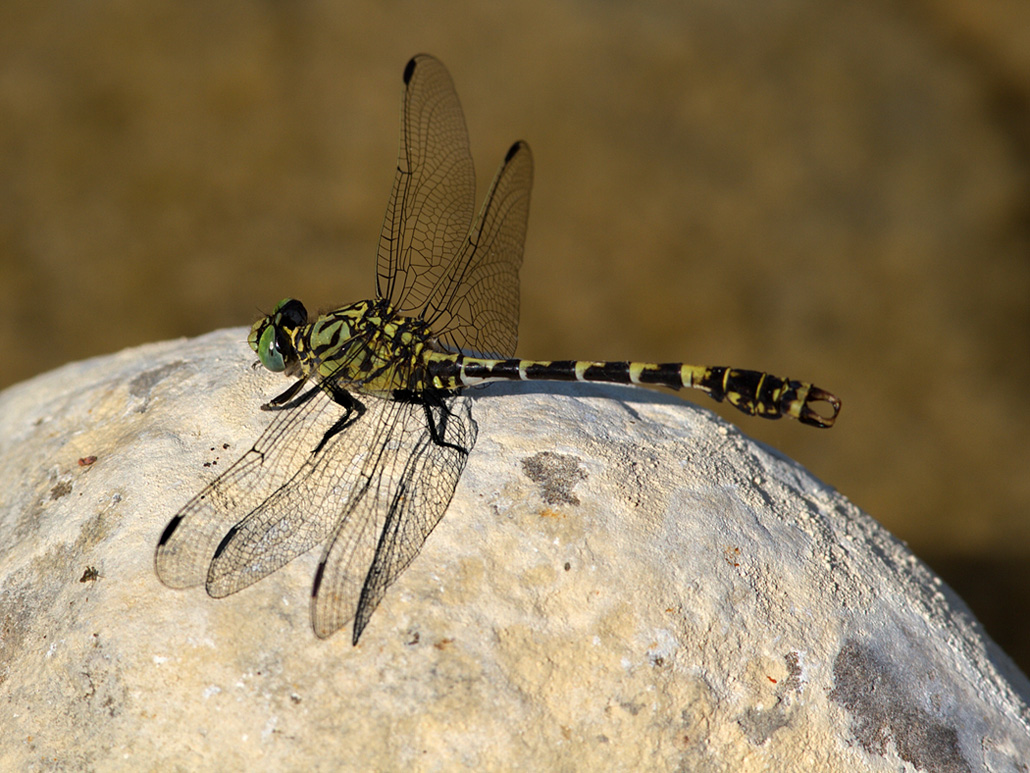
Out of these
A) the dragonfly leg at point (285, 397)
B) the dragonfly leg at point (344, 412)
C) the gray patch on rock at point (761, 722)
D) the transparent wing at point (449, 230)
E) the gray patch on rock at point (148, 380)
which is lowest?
the gray patch on rock at point (148, 380)

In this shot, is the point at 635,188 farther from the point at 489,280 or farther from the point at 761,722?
the point at 761,722

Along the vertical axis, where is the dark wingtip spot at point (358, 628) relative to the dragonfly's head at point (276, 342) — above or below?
below

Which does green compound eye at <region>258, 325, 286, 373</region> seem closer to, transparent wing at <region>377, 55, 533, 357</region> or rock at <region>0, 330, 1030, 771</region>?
rock at <region>0, 330, 1030, 771</region>

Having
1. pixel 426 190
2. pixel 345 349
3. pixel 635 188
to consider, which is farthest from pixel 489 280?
pixel 635 188

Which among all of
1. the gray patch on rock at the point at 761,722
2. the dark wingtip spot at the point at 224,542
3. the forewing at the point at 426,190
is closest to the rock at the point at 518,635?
the gray patch on rock at the point at 761,722

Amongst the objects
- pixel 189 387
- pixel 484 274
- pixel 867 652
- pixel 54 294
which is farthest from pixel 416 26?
pixel 867 652

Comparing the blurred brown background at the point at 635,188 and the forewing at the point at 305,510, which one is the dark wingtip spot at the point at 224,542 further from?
the blurred brown background at the point at 635,188

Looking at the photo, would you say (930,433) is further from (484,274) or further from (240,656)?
(240,656)
